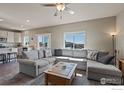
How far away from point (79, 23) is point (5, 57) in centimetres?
435

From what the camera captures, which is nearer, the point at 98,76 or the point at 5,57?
the point at 98,76

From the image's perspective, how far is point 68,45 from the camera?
509cm

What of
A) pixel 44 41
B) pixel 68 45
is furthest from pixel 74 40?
pixel 44 41

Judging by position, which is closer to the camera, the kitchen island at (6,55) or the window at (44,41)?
the kitchen island at (6,55)

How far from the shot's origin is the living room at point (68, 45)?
2.43 metres

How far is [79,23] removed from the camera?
182 inches

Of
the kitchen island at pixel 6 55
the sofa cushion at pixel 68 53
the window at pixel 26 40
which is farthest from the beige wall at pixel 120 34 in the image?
the window at pixel 26 40

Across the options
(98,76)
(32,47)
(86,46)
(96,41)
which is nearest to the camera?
(98,76)

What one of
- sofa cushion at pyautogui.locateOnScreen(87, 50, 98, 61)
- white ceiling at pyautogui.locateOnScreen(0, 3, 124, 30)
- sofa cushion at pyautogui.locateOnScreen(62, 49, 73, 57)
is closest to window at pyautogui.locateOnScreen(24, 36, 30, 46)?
white ceiling at pyautogui.locateOnScreen(0, 3, 124, 30)

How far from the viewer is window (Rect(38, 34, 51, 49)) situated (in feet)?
19.1

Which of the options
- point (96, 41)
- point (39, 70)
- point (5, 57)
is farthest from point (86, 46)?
point (5, 57)

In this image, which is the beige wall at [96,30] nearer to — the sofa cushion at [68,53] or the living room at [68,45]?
the living room at [68,45]

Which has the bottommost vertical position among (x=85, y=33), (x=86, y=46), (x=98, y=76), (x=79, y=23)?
(x=98, y=76)
